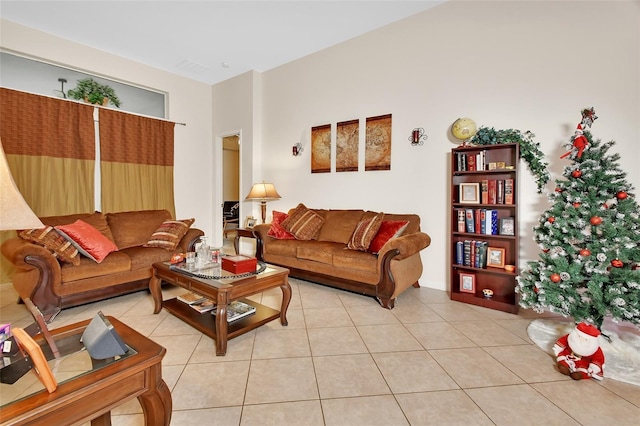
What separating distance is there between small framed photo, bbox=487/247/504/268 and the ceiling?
2768 millimetres

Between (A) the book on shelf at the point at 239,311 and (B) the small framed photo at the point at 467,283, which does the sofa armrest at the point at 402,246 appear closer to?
(B) the small framed photo at the point at 467,283

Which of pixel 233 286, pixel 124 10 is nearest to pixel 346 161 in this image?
pixel 233 286

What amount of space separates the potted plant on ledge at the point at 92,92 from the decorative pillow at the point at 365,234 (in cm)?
402

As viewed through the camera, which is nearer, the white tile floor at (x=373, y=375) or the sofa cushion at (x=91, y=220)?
the white tile floor at (x=373, y=375)

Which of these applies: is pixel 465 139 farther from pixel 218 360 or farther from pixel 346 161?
pixel 218 360

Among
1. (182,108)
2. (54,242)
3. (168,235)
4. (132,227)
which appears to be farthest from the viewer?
(182,108)

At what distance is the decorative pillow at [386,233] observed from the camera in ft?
9.85

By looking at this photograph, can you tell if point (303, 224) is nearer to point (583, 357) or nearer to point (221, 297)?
point (221, 297)

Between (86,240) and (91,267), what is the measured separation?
0.28 m

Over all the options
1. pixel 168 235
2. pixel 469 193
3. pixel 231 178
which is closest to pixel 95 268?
pixel 168 235

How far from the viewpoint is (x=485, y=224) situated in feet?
9.41

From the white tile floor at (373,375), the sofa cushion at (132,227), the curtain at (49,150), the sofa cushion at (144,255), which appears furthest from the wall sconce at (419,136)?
the curtain at (49,150)

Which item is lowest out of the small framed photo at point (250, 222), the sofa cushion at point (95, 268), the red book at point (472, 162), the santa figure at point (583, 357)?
the santa figure at point (583, 357)

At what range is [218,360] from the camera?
192cm
